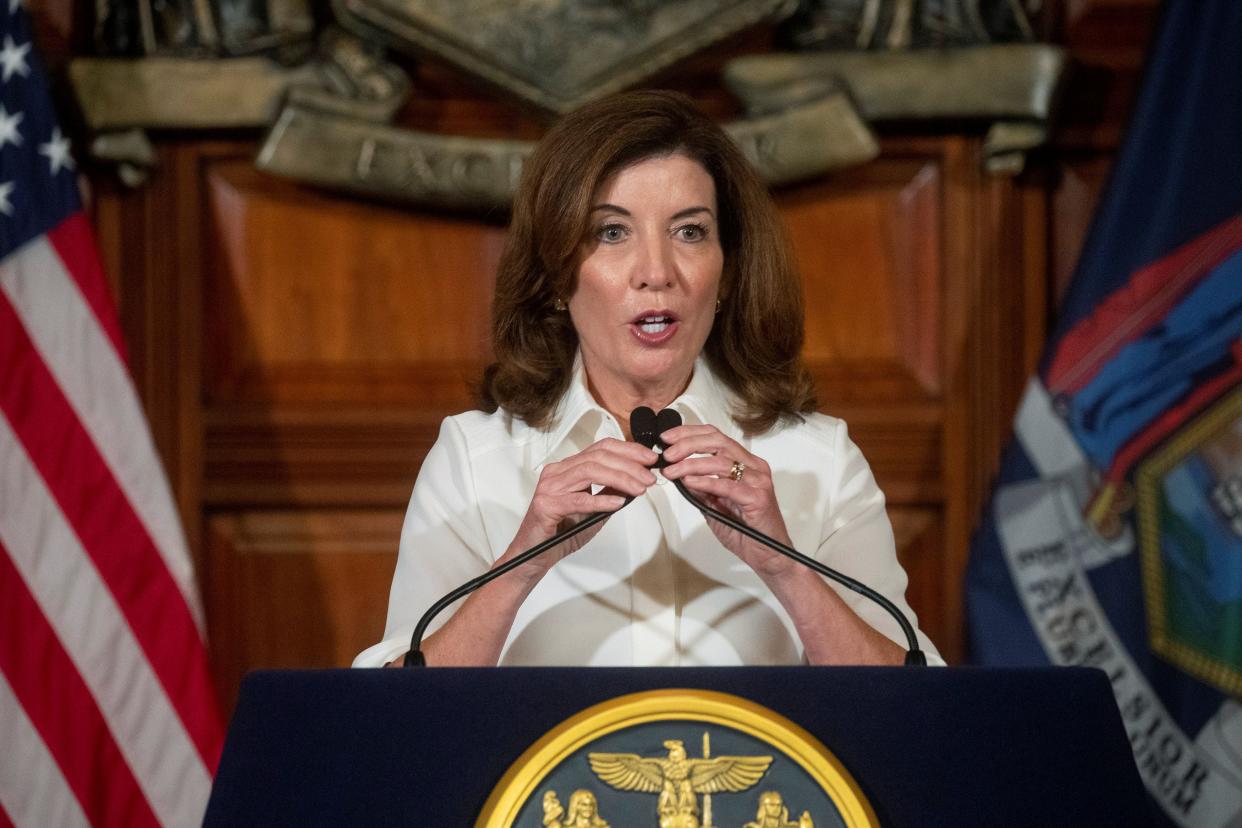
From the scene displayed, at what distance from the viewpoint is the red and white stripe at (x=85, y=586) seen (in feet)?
7.67

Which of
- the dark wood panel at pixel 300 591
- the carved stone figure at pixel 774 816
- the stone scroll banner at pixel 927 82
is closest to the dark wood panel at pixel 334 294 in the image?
the dark wood panel at pixel 300 591

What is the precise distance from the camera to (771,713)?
933 millimetres

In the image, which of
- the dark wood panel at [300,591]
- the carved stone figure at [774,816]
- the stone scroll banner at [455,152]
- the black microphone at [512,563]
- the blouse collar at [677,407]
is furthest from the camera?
the dark wood panel at [300,591]

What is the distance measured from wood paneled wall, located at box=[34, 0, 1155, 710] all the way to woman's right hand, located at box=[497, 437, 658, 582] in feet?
5.00

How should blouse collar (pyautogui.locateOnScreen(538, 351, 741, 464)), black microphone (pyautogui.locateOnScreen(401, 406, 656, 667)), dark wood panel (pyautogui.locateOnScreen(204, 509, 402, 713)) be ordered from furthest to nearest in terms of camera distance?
dark wood panel (pyautogui.locateOnScreen(204, 509, 402, 713))
blouse collar (pyautogui.locateOnScreen(538, 351, 741, 464))
black microphone (pyautogui.locateOnScreen(401, 406, 656, 667))

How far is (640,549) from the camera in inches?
61.8

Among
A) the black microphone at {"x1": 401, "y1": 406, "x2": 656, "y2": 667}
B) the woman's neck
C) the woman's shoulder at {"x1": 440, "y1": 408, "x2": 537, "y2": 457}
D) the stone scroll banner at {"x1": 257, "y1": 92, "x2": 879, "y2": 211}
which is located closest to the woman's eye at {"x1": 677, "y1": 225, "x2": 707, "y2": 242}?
the woman's neck

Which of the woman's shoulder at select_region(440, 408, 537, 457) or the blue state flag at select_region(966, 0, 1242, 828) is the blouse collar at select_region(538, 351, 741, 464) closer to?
the woman's shoulder at select_region(440, 408, 537, 457)

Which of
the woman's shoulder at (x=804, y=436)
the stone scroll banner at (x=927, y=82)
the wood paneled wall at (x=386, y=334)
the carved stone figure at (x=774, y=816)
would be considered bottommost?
the carved stone figure at (x=774, y=816)

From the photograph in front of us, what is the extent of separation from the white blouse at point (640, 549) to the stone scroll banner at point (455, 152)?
1.08m

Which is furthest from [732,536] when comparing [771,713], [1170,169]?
[1170,169]

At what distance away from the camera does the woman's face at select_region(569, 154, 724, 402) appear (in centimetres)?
152

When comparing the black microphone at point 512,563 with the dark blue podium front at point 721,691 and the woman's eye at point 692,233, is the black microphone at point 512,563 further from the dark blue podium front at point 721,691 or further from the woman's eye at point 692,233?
the woman's eye at point 692,233

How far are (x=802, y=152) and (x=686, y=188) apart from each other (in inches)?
44.9
